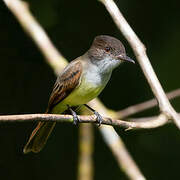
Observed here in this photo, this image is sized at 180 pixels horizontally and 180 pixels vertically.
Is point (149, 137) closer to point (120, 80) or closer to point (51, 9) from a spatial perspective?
point (120, 80)

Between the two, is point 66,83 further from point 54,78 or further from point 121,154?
point 54,78

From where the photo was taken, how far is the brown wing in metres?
4.61

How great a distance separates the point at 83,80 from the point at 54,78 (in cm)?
144

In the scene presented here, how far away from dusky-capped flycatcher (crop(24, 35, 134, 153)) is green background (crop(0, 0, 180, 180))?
3.77 feet

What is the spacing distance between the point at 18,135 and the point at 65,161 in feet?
2.12

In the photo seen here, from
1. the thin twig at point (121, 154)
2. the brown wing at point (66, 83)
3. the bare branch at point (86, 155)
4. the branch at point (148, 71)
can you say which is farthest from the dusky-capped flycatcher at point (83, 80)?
the branch at point (148, 71)

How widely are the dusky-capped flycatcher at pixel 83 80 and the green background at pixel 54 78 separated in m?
1.15

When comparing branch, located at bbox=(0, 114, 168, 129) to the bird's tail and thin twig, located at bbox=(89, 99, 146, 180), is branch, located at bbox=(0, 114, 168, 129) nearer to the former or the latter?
thin twig, located at bbox=(89, 99, 146, 180)

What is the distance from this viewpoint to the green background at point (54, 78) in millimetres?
5801

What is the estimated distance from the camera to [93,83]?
4.45 metres

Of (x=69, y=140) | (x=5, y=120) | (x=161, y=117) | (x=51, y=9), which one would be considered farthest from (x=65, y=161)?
(x=5, y=120)

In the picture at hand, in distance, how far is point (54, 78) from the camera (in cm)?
596

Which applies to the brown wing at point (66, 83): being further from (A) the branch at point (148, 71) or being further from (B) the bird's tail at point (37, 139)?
(A) the branch at point (148, 71)

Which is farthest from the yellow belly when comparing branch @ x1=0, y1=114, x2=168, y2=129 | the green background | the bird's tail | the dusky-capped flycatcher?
the green background
